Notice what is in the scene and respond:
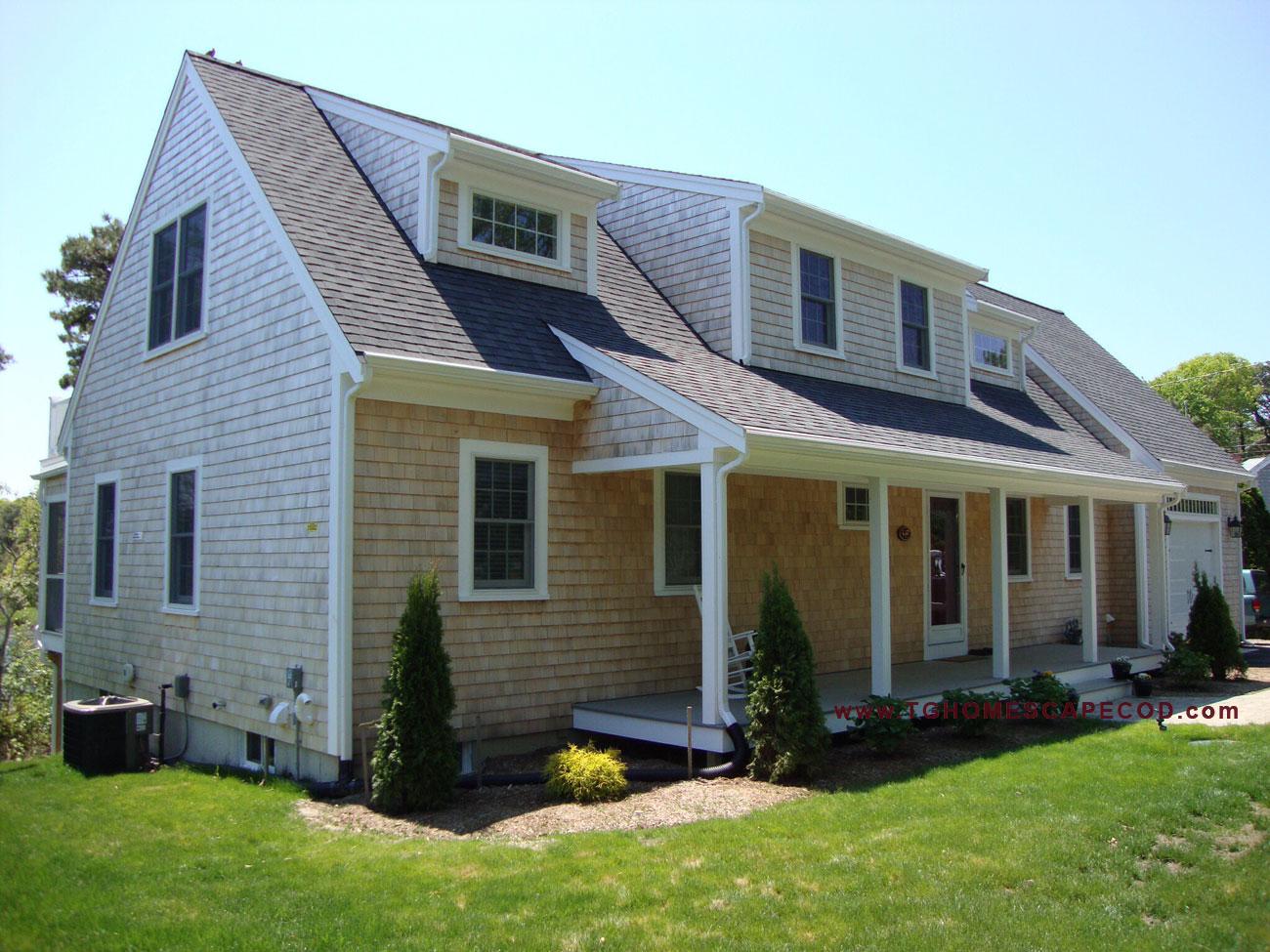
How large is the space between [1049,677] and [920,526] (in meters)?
4.04

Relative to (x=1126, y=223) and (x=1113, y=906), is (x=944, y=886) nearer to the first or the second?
(x=1113, y=906)

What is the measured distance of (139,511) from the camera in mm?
11867

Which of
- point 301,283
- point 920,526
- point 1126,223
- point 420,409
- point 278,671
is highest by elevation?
point 1126,223

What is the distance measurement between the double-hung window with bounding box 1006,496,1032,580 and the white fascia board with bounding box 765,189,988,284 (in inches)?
149

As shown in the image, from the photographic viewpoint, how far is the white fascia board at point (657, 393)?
8445 millimetres

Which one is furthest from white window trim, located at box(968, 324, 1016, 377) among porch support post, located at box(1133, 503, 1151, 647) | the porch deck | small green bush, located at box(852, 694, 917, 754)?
small green bush, located at box(852, 694, 917, 754)

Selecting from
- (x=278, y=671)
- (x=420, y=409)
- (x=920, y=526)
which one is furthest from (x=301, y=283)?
(x=920, y=526)

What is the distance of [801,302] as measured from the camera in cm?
1273

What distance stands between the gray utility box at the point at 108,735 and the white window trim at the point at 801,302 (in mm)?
8392

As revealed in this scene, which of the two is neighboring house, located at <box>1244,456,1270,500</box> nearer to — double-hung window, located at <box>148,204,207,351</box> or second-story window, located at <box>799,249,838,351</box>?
second-story window, located at <box>799,249,838,351</box>

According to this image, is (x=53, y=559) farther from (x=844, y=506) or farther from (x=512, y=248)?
(x=844, y=506)

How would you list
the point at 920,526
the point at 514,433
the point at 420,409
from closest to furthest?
the point at 420,409, the point at 514,433, the point at 920,526

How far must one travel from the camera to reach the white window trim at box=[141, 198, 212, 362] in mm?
11039

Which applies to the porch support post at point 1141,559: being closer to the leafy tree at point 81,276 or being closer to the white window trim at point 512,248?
the white window trim at point 512,248
